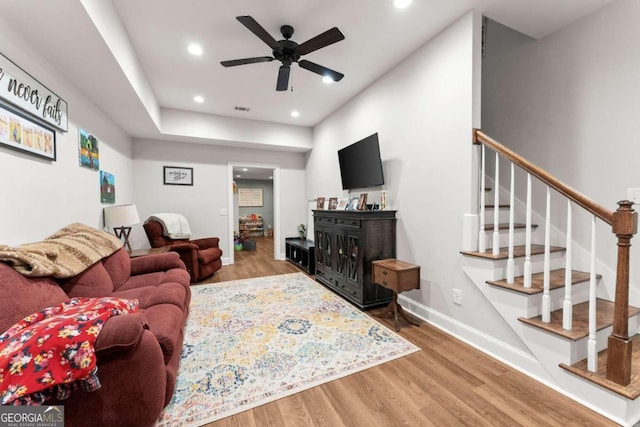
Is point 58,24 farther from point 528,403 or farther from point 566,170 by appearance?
point 566,170

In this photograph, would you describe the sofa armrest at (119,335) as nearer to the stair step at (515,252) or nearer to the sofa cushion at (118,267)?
the sofa cushion at (118,267)

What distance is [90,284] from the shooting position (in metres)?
1.82

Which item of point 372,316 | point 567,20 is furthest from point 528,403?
point 567,20

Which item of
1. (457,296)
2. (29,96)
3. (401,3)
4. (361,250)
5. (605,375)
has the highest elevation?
(401,3)

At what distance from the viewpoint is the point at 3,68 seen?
→ 1.61 meters

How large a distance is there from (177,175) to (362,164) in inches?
136

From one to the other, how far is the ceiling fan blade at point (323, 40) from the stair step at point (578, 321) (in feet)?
8.15

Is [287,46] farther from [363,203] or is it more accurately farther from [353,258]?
[353,258]

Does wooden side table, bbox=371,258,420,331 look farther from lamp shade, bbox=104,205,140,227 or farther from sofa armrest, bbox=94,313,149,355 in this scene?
lamp shade, bbox=104,205,140,227

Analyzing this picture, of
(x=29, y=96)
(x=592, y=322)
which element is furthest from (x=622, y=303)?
(x=29, y=96)

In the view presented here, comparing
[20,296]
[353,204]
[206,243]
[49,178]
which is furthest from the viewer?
[206,243]

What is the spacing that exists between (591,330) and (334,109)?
158 inches

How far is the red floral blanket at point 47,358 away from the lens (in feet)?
2.95

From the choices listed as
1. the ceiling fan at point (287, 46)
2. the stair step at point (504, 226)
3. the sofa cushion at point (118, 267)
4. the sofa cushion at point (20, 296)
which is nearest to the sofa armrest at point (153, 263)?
the sofa cushion at point (118, 267)
